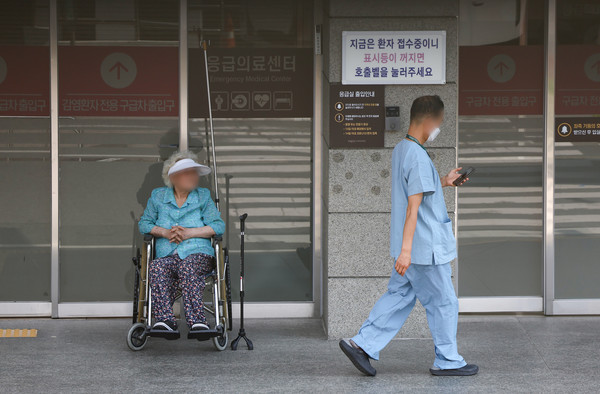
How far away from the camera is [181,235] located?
24.5 feet

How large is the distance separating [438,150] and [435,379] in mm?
1757

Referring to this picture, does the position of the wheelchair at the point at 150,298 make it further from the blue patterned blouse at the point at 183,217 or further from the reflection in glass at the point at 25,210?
the reflection in glass at the point at 25,210

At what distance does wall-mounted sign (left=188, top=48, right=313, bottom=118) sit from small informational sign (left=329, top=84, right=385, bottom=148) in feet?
2.49

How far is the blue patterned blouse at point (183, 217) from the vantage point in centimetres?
752

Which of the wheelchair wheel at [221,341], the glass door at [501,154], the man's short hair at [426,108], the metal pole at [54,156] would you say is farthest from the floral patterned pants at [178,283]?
the glass door at [501,154]

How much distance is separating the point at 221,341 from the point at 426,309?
159cm

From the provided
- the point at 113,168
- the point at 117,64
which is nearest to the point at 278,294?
the point at 113,168

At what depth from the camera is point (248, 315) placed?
840 cm

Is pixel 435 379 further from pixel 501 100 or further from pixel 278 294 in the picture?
pixel 501 100

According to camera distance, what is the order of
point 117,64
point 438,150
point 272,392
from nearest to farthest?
point 272,392, point 438,150, point 117,64

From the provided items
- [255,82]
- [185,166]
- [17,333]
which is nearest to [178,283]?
[185,166]

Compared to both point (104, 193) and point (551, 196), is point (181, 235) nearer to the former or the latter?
point (104, 193)

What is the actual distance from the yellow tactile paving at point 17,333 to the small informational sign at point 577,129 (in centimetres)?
432

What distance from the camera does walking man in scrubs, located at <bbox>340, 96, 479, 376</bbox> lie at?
636 cm
